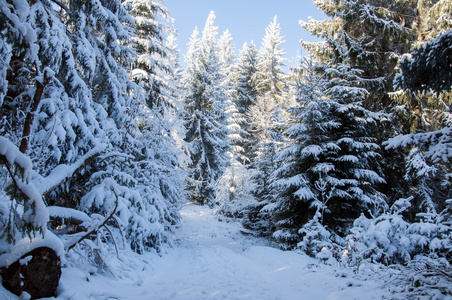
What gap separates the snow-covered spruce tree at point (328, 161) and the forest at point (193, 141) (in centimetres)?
8

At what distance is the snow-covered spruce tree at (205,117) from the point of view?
68.0 feet

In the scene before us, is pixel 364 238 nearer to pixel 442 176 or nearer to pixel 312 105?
pixel 312 105

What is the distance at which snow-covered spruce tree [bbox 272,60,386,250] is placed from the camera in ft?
32.3

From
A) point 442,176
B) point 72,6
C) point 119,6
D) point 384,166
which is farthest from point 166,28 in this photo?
point 442,176

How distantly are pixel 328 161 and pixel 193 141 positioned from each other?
12.3m

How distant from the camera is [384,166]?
11797 mm

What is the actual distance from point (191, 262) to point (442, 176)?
13.3m

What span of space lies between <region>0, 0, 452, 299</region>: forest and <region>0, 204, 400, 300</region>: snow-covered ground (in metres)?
0.42

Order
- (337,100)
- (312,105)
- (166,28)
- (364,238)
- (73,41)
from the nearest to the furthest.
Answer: (364,238) < (73,41) < (312,105) < (337,100) < (166,28)

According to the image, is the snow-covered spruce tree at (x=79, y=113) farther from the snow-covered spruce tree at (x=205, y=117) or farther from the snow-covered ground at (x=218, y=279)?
the snow-covered spruce tree at (x=205, y=117)

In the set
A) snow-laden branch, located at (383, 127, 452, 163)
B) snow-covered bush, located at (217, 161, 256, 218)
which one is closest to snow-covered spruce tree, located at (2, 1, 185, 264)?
snow-laden branch, located at (383, 127, 452, 163)

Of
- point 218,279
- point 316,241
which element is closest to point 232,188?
point 316,241

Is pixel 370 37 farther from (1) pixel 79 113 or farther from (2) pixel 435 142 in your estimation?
(1) pixel 79 113

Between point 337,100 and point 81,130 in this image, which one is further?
point 337,100
